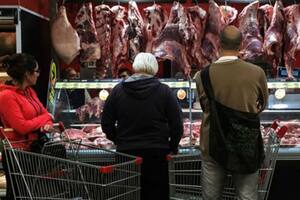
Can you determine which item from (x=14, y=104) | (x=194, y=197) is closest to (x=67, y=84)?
(x=14, y=104)

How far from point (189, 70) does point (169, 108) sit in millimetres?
1349

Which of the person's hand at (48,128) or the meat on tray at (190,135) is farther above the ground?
the person's hand at (48,128)

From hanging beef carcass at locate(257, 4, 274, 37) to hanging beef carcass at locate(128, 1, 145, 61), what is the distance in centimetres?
114

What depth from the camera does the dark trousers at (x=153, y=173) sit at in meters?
3.87

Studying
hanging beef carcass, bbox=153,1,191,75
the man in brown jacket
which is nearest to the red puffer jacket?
the man in brown jacket

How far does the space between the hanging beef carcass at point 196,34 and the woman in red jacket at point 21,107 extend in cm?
174

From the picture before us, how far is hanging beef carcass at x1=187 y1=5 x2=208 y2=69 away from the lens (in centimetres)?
519

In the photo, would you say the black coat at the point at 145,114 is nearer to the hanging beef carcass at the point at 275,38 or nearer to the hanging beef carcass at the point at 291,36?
the hanging beef carcass at the point at 275,38

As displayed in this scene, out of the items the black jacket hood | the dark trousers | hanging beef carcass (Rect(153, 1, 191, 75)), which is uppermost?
hanging beef carcass (Rect(153, 1, 191, 75))

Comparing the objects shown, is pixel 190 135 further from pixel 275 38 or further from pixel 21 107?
pixel 21 107

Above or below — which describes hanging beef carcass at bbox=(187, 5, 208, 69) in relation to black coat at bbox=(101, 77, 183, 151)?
above

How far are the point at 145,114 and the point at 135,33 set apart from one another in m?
1.51

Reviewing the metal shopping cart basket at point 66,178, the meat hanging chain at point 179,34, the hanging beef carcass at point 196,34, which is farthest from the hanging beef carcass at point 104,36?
the metal shopping cart basket at point 66,178

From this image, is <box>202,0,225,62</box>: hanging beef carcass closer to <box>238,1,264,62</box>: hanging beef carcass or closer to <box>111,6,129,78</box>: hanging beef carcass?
<box>238,1,264,62</box>: hanging beef carcass
